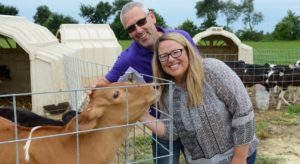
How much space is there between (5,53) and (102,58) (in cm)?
336

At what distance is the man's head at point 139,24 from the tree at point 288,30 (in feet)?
177

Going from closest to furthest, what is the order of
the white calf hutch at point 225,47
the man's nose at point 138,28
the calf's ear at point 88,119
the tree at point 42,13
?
the calf's ear at point 88,119, the man's nose at point 138,28, the white calf hutch at point 225,47, the tree at point 42,13

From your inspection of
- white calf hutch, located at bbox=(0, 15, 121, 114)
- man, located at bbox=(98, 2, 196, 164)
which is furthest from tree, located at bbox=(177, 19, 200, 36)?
man, located at bbox=(98, 2, 196, 164)

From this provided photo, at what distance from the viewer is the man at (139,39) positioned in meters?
3.07

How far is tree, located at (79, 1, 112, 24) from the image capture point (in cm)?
7337

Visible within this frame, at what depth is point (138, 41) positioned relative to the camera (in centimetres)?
315

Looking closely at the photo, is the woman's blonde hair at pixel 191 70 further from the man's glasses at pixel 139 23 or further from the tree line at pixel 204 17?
the tree line at pixel 204 17

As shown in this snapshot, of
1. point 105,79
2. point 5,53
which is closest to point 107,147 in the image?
point 105,79

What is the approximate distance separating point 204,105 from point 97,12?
74265 mm

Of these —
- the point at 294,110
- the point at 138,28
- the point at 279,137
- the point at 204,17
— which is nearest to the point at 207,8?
the point at 204,17

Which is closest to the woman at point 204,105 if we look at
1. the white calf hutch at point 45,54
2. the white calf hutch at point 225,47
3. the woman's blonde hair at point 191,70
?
the woman's blonde hair at point 191,70

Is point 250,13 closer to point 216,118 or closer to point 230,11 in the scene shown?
point 230,11

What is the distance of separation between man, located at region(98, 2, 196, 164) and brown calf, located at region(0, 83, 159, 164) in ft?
1.55

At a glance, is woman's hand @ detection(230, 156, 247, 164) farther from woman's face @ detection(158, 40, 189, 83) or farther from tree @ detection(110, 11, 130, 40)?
tree @ detection(110, 11, 130, 40)
